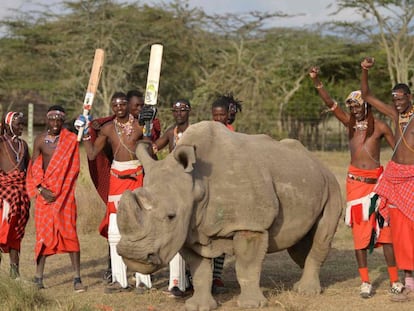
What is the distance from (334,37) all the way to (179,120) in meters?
28.0

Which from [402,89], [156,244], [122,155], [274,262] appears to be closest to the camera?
[156,244]

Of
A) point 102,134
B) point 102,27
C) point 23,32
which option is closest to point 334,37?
point 102,27

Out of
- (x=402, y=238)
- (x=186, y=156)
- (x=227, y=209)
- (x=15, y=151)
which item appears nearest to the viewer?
(x=186, y=156)

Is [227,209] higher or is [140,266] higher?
[227,209]

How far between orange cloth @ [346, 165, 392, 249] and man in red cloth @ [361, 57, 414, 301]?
0.45 feet

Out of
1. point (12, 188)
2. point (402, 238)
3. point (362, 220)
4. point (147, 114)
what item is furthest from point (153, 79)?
point (402, 238)

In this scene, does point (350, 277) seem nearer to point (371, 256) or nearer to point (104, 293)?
point (371, 256)

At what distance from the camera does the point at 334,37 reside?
3484 centimetres

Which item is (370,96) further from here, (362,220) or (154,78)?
(154,78)

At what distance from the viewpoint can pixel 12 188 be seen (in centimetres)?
814

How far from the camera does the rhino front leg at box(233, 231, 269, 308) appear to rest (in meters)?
6.84

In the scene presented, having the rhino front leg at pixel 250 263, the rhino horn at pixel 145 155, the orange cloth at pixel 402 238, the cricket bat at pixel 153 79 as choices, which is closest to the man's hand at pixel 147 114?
the cricket bat at pixel 153 79

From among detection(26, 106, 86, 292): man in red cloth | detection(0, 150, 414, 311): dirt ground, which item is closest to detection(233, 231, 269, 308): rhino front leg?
detection(0, 150, 414, 311): dirt ground

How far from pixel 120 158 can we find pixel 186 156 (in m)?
1.65
